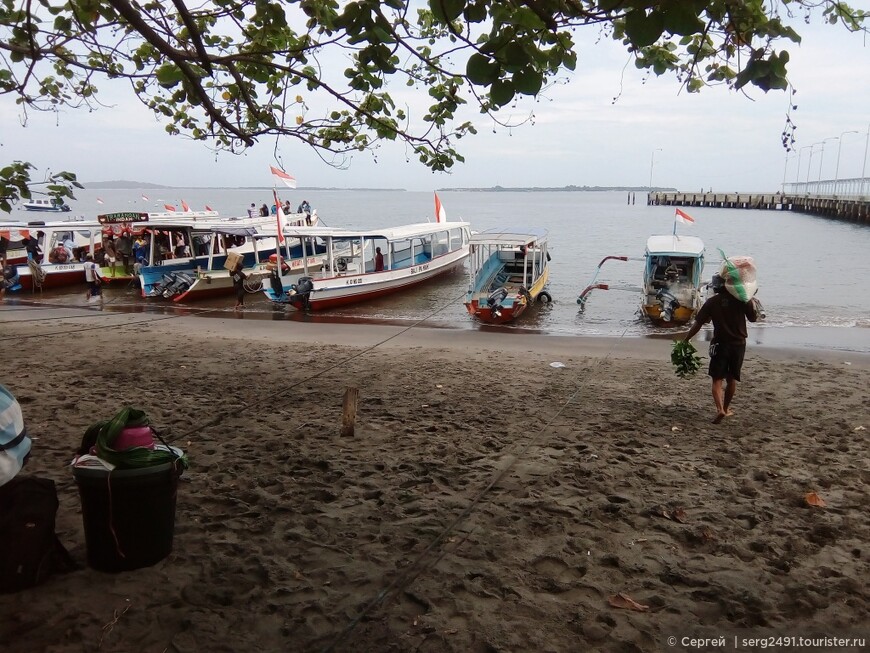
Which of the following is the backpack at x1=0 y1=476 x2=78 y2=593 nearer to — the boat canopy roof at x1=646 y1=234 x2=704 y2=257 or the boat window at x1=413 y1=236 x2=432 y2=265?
the boat canopy roof at x1=646 y1=234 x2=704 y2=257

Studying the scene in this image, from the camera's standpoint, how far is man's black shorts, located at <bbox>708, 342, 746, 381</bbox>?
6.79 metres

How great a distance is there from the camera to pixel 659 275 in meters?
18.6

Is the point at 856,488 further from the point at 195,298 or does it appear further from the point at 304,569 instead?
the point at 195,298

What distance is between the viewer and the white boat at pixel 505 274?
57.9 ft

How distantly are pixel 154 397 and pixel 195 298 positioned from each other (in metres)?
14.4

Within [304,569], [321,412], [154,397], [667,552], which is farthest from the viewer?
[154,397]

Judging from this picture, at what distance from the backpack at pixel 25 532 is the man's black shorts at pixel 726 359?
6.28 metres

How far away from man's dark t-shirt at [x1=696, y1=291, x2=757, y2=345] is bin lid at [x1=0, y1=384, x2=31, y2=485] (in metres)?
6.07

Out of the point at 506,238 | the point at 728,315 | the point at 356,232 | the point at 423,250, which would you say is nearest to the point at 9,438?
the point at 728,315

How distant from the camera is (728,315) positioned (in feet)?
21.9

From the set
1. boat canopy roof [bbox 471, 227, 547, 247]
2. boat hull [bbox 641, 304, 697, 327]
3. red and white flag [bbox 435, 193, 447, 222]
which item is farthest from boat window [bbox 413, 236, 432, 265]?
boat hull [bbox 641, 304, 697, 327]

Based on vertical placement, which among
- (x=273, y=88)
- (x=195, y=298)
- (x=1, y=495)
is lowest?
(x=195, y=298)

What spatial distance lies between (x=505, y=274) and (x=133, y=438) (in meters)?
18.1

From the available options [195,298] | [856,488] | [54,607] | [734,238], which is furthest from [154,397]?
[734,238]
